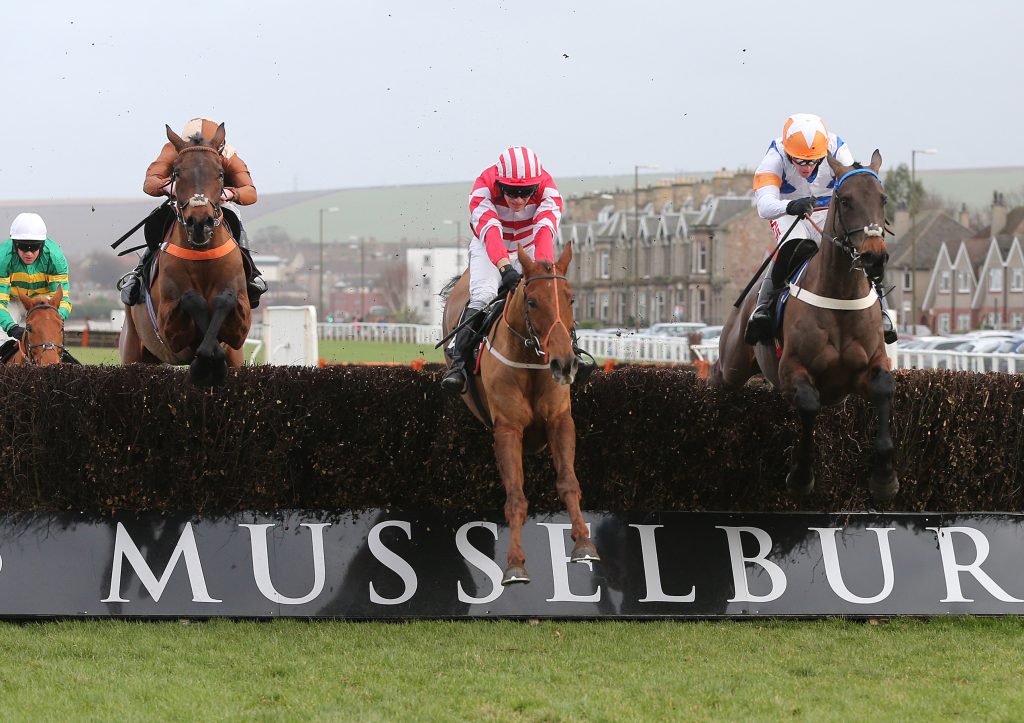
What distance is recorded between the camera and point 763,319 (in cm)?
787

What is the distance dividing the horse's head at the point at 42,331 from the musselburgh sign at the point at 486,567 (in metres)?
3.33

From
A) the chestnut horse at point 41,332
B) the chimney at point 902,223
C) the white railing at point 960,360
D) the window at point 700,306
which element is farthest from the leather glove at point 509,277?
the chimney at point 902,223

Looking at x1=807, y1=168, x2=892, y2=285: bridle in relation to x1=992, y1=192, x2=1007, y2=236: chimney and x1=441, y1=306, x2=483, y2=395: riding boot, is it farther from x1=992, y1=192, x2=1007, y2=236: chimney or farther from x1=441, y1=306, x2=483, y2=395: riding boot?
x1=992, y1=192, x2=1007, y2=236: chimney

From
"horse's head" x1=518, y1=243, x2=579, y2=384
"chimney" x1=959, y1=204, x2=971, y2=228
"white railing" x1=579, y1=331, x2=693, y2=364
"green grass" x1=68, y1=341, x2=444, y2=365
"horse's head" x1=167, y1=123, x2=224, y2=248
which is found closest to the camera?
"horse's head" x1=518, y1=243, x2=579, y2=384

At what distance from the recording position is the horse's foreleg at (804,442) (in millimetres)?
7062

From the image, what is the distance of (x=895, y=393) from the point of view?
7426 millimetres

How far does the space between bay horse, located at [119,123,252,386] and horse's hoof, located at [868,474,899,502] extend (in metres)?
3.60

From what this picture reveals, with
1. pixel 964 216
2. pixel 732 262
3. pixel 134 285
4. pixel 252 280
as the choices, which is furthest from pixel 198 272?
pixel 964 216

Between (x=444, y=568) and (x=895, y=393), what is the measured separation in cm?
267

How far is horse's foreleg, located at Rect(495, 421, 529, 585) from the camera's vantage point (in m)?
6.13

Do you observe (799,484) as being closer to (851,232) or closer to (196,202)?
(851,232)

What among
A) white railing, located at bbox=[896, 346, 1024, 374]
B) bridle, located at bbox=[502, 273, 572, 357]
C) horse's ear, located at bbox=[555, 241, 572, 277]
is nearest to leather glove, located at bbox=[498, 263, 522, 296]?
bridle, located at bbox=[502, 273, 572, 357]

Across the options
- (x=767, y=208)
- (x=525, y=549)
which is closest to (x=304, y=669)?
(x=525, y=549)

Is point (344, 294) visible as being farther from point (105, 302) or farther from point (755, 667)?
point (755, 667)
